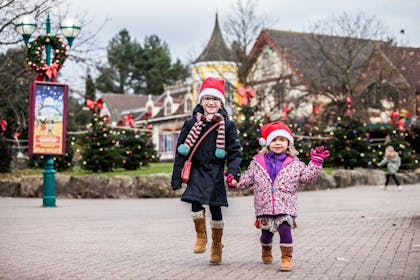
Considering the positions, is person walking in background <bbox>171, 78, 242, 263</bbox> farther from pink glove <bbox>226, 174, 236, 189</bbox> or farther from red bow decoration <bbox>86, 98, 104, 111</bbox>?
red bow decoration <bbox>86, 98, 104, 111</bbox>

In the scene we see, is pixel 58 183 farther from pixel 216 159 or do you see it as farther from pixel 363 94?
pixel 363 94

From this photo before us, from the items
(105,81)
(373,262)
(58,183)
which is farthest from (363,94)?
(105,81)

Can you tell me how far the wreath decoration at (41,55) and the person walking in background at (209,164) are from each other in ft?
38.1

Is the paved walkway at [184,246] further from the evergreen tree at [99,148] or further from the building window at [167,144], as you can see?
the building window at [167,144]

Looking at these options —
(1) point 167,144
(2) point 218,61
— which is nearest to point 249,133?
(2) point 218,61

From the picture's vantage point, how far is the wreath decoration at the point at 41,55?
62.8 feet

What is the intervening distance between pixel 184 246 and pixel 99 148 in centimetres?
1703

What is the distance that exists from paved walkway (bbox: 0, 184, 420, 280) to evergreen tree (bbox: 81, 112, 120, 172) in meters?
9.75

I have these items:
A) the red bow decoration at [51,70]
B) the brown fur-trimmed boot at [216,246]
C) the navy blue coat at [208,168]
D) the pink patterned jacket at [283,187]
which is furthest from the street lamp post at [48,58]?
the pink patterned jacket at [283,187]

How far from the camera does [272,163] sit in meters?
7.75

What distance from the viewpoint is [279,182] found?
759cm

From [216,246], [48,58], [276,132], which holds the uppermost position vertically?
[48,58]

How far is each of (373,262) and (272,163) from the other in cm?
136

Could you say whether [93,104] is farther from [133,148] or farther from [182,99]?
[182,99]
